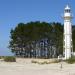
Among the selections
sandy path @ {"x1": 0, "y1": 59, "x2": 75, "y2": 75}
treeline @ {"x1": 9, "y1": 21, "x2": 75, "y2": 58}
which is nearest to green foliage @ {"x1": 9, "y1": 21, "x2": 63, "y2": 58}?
treeline @ {"x1": 9, "y1": 21, "x2": 75, "y2": 58}

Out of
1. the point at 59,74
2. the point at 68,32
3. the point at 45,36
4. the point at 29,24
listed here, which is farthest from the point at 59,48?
the point at 59,74

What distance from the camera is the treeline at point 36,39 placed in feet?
283

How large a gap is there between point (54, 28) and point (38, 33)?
533 centimetres

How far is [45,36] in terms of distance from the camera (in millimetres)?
88312

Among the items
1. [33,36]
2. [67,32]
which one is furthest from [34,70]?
[33,36]

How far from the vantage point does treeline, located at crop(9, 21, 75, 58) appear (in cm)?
8631

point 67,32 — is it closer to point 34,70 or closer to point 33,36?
point 33,36

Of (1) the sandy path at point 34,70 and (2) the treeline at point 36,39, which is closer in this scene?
(1) the sandy path at point 34,70

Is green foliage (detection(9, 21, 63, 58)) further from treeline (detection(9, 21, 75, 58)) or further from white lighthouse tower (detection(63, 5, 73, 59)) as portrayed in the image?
white lighthouse tower (detection(63, 5, 73, 59))

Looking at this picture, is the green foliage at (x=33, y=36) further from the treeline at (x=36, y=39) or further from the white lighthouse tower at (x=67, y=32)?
the white lighthouse tower at (x=67, y=32)

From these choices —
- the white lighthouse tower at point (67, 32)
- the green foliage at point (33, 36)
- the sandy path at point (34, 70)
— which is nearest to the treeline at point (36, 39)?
the green foliage at point (33, 36)

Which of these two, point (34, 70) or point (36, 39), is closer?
point (34, 70)

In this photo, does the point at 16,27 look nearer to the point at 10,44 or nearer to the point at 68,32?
the point at 10,44

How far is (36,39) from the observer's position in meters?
86.8
